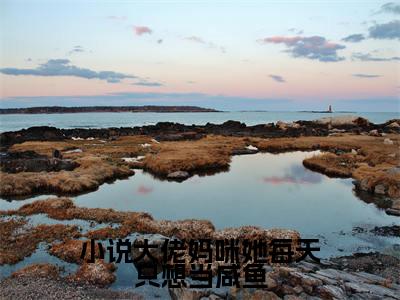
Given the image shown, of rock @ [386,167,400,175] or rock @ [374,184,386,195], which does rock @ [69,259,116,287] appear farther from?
rock @ [386,167,400,175]

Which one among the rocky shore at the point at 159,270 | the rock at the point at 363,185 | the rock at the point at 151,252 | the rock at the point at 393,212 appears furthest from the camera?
the rock at the point at 363,185

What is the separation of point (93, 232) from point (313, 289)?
55.7 feet

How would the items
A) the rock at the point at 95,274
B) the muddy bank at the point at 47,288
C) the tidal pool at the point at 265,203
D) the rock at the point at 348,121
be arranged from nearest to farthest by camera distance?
1. the muddy bank at the point at 47,288
2. the rock at the point at 95,274
3. the tidal pool at the point at 265,203
4. the rock at the point at 348,121

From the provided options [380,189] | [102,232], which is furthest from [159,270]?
[380,189]

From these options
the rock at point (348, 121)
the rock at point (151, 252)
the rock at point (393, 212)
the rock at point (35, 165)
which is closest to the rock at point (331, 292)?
the rock at point (151, 252)

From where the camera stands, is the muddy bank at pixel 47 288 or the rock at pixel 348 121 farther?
the rock at pixel 348 121

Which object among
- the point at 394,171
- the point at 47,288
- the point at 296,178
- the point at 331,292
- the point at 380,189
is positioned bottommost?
the point at 47,288

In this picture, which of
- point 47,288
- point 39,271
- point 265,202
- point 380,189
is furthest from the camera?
point 380,189

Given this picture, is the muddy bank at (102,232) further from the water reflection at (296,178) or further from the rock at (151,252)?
the water reflection at (296,178)

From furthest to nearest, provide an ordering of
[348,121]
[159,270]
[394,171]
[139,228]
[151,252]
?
[348,121] → [394,171] → [139,228] → [151,252] → [159,270]

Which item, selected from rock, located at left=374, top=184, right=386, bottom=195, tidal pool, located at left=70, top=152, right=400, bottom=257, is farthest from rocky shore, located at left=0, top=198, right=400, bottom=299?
rock, located at left=374, top=184, right=386, bottom=195

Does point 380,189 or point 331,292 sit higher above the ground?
point 380,189

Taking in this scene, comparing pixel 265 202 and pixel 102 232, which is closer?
pixel 102 232

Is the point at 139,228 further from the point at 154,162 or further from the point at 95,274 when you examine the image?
the point at 154,162
